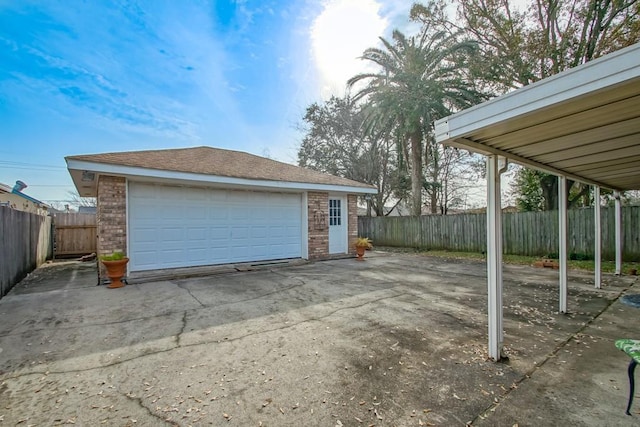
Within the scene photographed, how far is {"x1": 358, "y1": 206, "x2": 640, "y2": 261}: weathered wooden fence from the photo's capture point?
8.21 m

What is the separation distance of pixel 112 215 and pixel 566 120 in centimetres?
796

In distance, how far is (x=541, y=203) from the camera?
1547 centimetres

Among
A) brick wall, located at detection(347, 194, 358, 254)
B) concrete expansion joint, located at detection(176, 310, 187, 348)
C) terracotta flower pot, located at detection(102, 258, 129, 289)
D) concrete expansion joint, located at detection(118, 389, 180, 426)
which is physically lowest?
concrete expansion joint, located at detection(176, 310, 187, 348)

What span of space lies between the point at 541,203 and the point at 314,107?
1469cm

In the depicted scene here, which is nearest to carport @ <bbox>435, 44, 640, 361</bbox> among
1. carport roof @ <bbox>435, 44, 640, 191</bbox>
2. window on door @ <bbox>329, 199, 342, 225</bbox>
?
carport roof @ <bbox>435, 44, 640, 191</bbox>

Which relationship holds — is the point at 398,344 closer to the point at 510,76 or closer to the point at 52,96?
the point at 510,76

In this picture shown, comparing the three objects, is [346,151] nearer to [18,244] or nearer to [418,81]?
[418,81]

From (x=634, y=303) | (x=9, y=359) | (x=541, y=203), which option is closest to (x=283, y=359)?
(x=9, y=359)

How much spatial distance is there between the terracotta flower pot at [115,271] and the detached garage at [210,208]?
0.84 m

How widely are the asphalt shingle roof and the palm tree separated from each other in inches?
200

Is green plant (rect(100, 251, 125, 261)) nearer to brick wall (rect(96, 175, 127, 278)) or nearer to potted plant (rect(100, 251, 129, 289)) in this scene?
potted plant (rect(100, 251, 129, 289))

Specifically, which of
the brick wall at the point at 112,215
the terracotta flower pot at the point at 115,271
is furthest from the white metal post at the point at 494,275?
the brick wall at the point at 112,215

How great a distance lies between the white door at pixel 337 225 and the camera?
404 inches

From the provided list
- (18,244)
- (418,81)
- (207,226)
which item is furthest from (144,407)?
(418,81)
